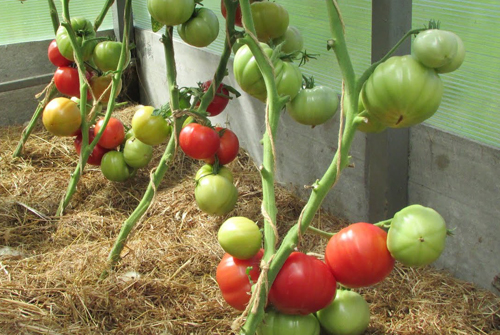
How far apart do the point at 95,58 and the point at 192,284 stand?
921 mm

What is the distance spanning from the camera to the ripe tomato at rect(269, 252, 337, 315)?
1.12 metres

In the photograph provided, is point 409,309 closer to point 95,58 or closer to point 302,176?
point 302,176

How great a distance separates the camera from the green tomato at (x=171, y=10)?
148 cm

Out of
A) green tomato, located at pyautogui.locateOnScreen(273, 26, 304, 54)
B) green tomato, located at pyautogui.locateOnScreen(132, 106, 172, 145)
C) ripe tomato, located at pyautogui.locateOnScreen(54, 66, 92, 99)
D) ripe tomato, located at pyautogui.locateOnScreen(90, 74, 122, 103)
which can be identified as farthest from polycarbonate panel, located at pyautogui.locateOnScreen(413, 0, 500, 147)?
ripe tomato, located at pyautogui.locateOnScreen(54, 66, 92, 99)

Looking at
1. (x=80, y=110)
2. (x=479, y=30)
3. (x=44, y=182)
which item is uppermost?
(x=479, y=30)

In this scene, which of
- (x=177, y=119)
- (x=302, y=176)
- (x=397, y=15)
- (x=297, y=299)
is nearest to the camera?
(x=297, y=299)

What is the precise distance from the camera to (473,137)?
1564mm

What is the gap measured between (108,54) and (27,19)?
1.33 metres

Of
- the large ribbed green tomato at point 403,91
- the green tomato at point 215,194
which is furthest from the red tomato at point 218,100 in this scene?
the large ribbed green tomato at point 403,91

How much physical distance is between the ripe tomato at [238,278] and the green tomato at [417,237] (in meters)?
0.29

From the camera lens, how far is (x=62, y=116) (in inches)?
79.4

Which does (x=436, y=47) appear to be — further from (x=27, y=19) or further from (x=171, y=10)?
(x=27, y=19)

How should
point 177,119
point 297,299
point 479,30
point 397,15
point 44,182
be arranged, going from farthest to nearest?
point 44,182
point 177,119
point 397,15
point 479,30
point 297,299

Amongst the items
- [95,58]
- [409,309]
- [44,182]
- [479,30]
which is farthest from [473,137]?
[44,182]
